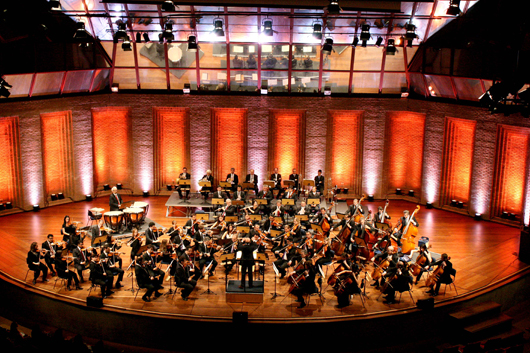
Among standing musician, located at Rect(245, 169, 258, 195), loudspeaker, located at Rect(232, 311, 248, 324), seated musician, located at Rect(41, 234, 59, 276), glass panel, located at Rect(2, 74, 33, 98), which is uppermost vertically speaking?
glass panel, located at Rect(2, 74, 33, 98)

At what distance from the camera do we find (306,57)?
19.3 meters

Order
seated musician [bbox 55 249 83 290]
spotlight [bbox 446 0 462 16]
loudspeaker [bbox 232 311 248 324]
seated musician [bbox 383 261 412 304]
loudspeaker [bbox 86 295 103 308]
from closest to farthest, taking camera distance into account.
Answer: loudspeaker [bbox 232 311 248 324]
loudspeaker [bbox 86 295 103 308]
seated musician [bbox 383 261 412 304]
seated musician [bbox 55 249 83 290]
spotlight [bbox 446 0 462 16]

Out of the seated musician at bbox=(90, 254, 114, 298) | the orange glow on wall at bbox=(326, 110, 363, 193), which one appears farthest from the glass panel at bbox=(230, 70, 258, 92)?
the seated musician at bbox=(90, 254, 114, 298)

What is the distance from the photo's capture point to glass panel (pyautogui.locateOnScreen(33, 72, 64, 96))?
695 inches

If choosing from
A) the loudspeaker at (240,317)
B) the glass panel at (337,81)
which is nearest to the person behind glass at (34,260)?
the loudspeaker at (240,317)

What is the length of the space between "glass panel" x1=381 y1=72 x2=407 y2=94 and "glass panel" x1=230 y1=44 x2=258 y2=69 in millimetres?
4590

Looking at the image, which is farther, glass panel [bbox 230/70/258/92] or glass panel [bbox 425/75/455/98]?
glass panel [bbox 230/70/258/92]

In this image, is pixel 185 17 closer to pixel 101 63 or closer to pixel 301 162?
pixel 101 63

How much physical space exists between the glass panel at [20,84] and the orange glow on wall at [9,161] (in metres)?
0.78

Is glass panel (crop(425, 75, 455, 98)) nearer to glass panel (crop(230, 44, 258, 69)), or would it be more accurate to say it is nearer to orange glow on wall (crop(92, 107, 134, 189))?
glass panel (crop(230, 44, 258, 69))

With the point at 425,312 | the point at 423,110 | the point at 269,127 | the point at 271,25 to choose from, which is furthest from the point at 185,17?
the point at 425,312

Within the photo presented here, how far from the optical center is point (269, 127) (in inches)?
798

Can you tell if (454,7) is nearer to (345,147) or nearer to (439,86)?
(439,86)

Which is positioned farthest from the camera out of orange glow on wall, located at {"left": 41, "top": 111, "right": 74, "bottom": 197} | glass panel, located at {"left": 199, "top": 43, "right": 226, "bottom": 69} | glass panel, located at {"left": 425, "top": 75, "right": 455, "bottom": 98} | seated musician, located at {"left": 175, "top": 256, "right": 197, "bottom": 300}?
glass panel, located at {"left": 199, "top": 43, "right": 226, "bottom": 69}
